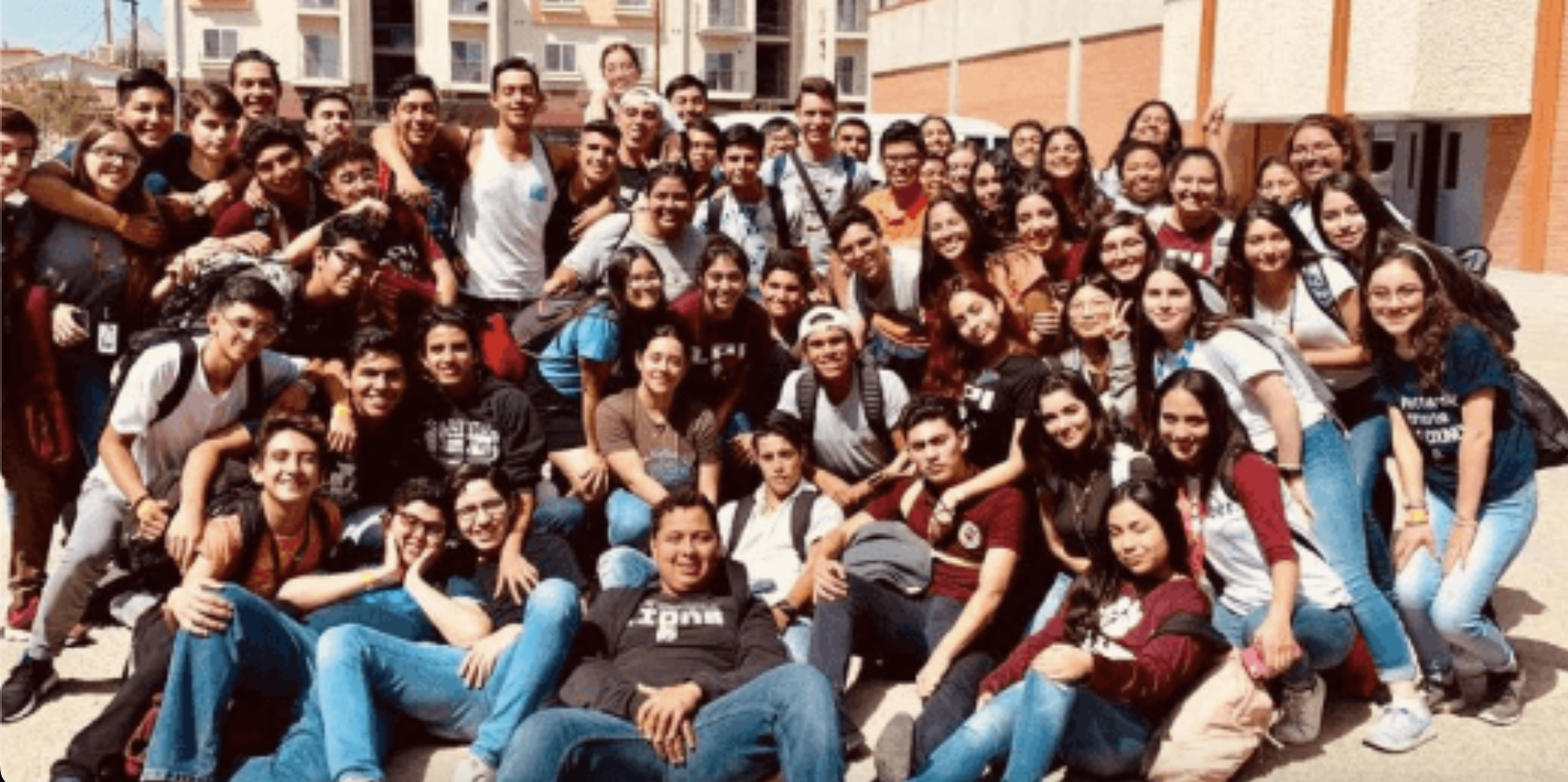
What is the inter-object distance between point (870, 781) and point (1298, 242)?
266cm

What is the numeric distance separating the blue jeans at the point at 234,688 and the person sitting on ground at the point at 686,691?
0.76 meters

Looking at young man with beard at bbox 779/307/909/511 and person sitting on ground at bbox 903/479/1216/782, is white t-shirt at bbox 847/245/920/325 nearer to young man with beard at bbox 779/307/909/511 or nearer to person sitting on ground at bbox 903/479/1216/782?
young man with beard at bbox 779/307/909/511

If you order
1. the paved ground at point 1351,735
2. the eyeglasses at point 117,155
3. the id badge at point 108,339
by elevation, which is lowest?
the paved ground at point 1351,735

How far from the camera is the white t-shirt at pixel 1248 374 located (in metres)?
5.13

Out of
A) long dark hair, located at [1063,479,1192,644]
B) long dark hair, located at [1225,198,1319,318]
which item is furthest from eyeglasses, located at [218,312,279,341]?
long dark hair, located at [1225,198,1319,318]

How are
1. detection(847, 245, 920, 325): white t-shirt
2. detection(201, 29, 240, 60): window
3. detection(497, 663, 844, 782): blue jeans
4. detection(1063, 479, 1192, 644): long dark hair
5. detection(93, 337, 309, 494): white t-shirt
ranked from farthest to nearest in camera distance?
detection(201, 29, 240, 60): window → detection(847, 245, 920, 325): white t-shirt → detection(93, 337, 309, 494): white t-shirt → detection(1063, 479, 1192, 644): long dark hair → detection(497, 663, 844, 782): blue jeans

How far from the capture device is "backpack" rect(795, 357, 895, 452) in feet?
20.0

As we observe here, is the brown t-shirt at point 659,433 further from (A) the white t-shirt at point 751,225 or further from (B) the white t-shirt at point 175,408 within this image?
(A) the white t-shirt at point 751,225

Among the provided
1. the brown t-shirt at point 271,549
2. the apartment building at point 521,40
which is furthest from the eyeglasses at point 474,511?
Result: the apartment building at point 521,40

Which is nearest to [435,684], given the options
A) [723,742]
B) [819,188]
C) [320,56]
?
[723,742]

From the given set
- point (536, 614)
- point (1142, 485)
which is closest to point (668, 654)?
point (536, 614)

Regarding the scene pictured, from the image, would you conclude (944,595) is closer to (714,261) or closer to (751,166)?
(714,261)

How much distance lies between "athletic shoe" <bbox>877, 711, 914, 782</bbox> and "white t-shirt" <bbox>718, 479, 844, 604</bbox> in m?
1.06

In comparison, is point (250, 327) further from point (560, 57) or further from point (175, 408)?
point (560, 57)
